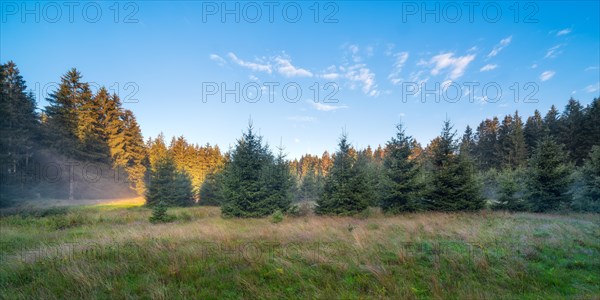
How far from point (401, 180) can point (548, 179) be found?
476 inches

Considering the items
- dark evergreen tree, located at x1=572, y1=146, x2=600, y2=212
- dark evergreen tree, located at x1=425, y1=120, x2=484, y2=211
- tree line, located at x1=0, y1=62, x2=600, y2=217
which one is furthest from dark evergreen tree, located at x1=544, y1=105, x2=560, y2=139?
dark evergreen tree, located at x1=425, y1=120, x2=484, y2=211

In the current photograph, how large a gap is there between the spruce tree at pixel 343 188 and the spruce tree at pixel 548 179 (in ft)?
45.6

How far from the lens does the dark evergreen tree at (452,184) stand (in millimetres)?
15797

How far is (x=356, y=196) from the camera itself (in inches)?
619

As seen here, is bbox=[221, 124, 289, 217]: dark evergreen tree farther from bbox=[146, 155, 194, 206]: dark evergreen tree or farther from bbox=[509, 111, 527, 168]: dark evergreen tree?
bbox=[509, 111, 527, 168]: dark evergreen tree

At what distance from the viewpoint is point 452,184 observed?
52.6 feet

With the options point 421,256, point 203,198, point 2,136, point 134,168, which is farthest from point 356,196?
point 134,168

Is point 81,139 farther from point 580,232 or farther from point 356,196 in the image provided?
point 580,232

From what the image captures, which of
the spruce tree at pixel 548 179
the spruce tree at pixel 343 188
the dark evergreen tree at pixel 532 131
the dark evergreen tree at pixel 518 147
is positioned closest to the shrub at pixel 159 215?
the spruce tree at pixel 343 188

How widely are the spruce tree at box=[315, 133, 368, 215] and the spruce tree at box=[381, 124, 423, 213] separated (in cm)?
186

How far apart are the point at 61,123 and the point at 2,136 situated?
374 inches

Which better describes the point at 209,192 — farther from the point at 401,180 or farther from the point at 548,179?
the point at 548,179

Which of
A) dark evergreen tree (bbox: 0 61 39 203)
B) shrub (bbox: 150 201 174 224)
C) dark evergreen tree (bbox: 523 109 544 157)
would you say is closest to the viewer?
shrub (bbox: 150 201 174 224)

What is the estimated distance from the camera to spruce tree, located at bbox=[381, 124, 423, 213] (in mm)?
15883
